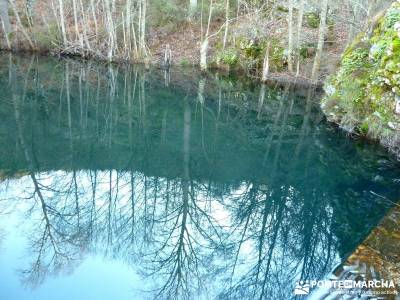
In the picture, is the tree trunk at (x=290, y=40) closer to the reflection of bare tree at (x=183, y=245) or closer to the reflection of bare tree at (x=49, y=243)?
the reflection of bare tree at (x=183, y=245)

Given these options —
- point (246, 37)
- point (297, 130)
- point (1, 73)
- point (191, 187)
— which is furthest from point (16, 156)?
point (246, 37)

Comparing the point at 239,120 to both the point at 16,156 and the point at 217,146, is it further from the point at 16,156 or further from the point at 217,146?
the point at 16,156

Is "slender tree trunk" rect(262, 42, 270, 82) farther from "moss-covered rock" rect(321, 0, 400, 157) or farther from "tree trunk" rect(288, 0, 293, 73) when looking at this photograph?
"moss-covered rock" rect(321, 0, 400, 157)

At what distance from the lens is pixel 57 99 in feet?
64.5

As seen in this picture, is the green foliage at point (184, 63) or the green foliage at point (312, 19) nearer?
the green foliage at point (312, 19)

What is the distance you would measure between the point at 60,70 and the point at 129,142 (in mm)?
14064

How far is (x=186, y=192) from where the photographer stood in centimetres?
1148

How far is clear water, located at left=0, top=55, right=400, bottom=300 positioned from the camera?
8422mm

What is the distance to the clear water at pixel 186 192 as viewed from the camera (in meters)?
8.42

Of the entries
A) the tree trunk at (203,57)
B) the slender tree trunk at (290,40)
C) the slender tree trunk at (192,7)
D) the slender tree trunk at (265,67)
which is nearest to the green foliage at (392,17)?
the slender tree trunk at (290,40)

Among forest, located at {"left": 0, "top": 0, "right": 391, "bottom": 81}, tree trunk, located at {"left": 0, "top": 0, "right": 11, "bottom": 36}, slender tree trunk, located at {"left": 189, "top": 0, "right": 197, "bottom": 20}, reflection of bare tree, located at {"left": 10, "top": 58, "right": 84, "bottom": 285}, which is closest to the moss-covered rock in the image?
forest, located at {"left": 0, "top": 0, "right": 391, "bottom": 81}

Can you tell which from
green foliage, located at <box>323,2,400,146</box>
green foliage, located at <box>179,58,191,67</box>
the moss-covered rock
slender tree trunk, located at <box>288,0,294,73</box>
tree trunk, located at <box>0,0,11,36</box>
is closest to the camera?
the moss-covered rock

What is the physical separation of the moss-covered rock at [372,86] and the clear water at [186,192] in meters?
0.75

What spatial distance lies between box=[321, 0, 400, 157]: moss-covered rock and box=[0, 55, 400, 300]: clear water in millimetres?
747
